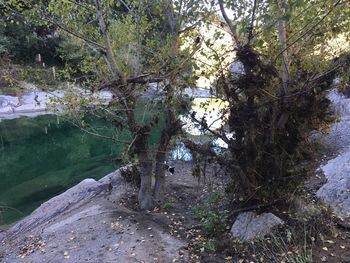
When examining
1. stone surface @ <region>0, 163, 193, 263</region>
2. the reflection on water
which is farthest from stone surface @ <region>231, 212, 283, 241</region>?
the reflection on water

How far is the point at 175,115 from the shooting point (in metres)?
5.50

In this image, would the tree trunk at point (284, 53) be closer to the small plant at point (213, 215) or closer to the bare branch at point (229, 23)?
the bare branch at point (229, 23)

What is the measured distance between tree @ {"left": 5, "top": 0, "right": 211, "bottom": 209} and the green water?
121cm

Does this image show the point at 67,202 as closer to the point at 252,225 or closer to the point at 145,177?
the point at 145,177

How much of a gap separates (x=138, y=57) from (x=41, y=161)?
1087 cm

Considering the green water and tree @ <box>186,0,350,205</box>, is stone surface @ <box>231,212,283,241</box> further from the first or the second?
the green water

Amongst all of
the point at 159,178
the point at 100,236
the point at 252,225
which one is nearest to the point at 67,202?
the point at 159,178

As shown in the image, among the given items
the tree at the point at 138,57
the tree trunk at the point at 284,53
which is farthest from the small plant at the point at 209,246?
the tree trunk at the point at 284,53

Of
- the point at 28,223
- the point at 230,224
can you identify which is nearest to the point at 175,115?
the point at 230,224

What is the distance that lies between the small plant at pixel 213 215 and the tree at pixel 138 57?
795 mm

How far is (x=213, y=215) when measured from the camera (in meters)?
4.84

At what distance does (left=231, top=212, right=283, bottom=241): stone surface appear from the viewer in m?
4.39

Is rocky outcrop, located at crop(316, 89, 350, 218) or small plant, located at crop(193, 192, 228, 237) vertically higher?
rocky outcrop, located at crop(316, 89, 350, 218)

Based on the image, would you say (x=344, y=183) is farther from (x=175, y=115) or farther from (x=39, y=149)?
(x=39, y=149)
